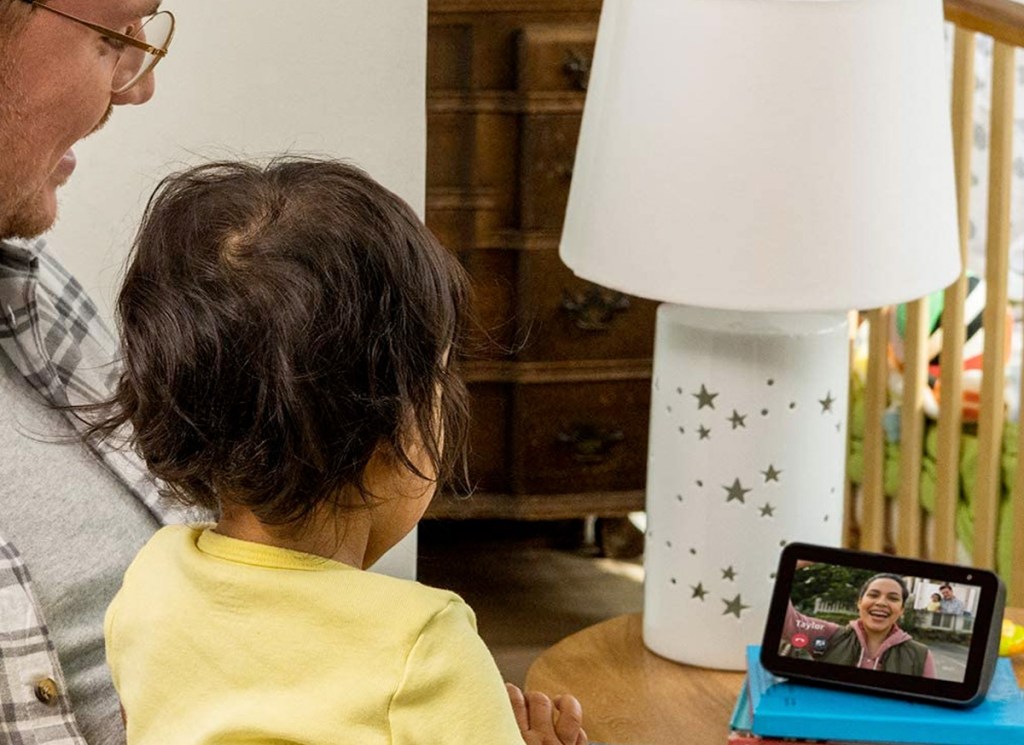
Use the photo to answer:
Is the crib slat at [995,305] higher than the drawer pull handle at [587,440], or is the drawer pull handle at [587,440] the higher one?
the crib slat at [995,305]

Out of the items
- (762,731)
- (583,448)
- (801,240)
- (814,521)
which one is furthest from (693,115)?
(583,448)

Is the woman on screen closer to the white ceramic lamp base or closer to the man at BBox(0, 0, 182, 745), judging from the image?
the white ceramic lamp base

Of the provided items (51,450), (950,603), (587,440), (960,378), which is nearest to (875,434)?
(960,378)

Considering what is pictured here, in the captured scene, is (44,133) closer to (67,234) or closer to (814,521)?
(67,234)

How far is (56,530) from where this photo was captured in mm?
1150

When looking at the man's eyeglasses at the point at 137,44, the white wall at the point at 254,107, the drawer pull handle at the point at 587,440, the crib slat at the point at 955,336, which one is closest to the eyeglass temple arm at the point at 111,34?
the man's eyeglasses at the point at 137,44

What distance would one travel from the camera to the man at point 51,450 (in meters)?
1.09

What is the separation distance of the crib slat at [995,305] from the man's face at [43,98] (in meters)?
1.33

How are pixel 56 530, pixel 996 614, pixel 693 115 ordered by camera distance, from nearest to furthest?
pixel 56 530
pixel 996 614
pixel 693 115

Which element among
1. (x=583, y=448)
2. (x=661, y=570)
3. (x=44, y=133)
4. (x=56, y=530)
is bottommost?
(x=583, y=448)

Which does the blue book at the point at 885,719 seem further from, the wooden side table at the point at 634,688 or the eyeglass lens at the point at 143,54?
the eyeglass lens at the point at 143,54

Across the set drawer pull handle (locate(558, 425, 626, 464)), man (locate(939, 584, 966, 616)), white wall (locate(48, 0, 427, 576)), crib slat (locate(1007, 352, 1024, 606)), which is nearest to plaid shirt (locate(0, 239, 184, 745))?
white wall (locate(48, 0, 427, 576))

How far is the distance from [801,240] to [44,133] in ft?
2.01

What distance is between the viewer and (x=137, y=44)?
1.24 meters
